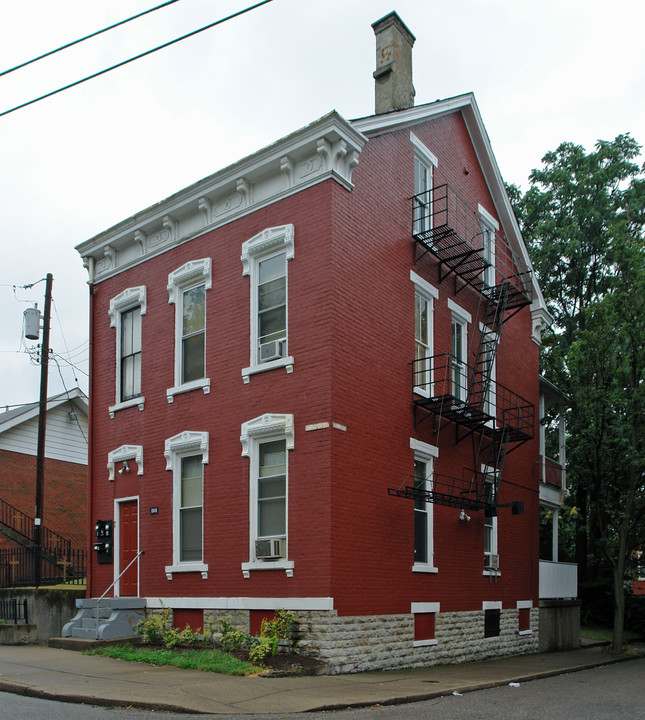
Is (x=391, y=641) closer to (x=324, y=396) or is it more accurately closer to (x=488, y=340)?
(x=324, y=396)

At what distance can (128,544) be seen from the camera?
1806cm

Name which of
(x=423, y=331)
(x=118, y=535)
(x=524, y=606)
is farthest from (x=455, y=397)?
(x=118, y=535)

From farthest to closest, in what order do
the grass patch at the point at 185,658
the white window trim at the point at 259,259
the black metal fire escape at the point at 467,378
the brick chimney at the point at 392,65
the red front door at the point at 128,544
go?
the brick chimney at the point at 392,65 → the red front door at the point at 128,544 → the black metal fire escape at the point at 467,378 → the white window trim at the point at 259,259 → the grass patch at the point at 185,658

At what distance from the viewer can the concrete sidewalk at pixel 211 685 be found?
34.1 feet

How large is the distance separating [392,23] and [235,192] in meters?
6.73

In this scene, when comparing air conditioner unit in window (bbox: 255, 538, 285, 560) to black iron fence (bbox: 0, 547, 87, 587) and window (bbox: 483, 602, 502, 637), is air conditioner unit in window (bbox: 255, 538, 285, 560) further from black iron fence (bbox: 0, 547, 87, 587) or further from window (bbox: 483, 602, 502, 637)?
black iron fence (bbox: 0, 547, 87, 587)

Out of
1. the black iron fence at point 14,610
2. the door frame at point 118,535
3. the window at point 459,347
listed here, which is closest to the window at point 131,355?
the door frame at point 118,535

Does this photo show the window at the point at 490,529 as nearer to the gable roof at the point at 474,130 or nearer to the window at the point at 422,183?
the window at the point at 422,183

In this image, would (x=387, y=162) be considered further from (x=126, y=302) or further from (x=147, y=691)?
(x=147, y=691)

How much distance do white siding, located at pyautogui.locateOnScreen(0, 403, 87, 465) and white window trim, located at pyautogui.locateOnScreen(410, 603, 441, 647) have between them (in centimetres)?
1792

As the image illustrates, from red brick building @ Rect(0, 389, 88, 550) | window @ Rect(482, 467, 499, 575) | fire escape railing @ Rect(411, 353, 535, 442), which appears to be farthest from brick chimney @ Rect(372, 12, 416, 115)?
red brick building @ Rect(0, 389, 88, 550)

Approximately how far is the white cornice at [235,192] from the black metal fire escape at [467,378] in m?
2.68

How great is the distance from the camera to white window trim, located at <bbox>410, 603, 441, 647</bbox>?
1590 centimetres

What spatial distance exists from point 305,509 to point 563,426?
47.4 feet
